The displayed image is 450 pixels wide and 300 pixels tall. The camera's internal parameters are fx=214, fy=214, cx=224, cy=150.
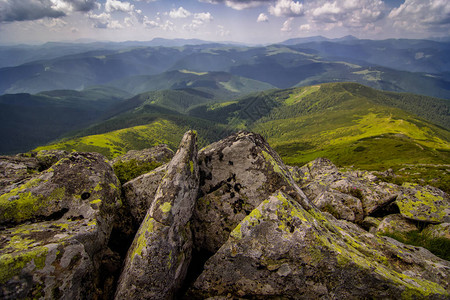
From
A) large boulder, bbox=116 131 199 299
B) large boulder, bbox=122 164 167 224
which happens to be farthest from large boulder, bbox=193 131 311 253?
large boulder, bbox=122 164 167 224

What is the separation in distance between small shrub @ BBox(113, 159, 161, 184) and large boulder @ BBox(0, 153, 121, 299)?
3093 millimetres

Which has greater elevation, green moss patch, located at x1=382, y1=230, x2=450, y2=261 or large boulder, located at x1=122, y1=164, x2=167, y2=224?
large boulder, located at x1=122, y1=164, x2=167, y2=224

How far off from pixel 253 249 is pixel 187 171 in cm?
536

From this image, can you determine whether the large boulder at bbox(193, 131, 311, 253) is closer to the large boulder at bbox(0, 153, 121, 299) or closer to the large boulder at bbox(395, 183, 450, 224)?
the large boulder at bbox(0, 153, 121, 299)

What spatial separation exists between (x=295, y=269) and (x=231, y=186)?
5.72 m

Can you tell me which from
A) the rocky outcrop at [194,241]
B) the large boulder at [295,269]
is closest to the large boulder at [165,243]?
the rocky outcrop at [194,241]

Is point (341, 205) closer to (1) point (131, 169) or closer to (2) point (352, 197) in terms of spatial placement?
(2) point (352, 197)

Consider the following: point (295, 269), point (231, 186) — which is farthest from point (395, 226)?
point (231, 186)

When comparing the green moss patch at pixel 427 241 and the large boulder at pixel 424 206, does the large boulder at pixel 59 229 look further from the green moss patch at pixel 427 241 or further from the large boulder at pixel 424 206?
the large boulder at pixel 424 206

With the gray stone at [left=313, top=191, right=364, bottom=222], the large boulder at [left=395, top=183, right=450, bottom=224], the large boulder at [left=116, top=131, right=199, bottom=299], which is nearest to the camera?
the large boulder at [left=116, top=131, right=199, bottom=299]

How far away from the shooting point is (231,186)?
44.4ft

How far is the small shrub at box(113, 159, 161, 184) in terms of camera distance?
57.6ft

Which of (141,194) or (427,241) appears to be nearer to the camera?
(141,194)

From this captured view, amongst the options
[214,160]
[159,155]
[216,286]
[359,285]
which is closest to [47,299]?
[216,286]
